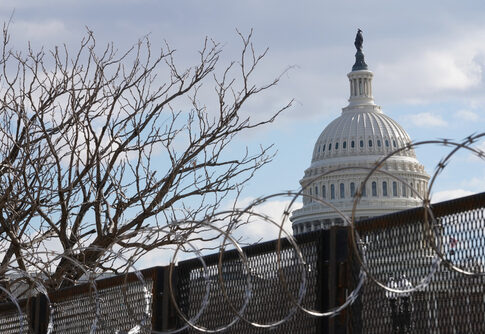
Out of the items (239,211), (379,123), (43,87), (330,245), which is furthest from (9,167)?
(379,123)

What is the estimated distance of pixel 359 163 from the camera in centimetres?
16275

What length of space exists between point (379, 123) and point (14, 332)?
6211 inches

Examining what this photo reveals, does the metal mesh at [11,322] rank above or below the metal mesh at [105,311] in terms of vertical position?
above

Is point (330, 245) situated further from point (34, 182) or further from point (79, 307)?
point (34, 182)

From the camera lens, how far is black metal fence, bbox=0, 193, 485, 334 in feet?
19.2

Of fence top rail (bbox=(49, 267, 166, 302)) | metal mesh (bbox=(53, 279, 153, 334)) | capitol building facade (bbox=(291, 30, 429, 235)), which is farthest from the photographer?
capitol building facade (bbox=(291, 30, 429, 235))

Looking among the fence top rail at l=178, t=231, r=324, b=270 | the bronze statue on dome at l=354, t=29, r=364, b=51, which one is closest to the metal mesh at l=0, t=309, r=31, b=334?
the fence top rail at l=178, t=231, r=324, b=270

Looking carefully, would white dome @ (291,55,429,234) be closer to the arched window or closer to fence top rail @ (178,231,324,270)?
the arched window

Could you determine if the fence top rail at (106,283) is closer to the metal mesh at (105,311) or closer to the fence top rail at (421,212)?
the metal mesh at (105,311)

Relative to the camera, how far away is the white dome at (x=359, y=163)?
6024 inches

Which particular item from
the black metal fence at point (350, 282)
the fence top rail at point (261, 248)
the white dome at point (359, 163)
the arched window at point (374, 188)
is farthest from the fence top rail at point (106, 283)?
the arched window at point (374, 188)

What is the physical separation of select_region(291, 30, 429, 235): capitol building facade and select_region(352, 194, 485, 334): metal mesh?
136514 mm

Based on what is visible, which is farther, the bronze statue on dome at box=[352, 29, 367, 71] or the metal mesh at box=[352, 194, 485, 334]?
the bronze statue on dome at box=[352, 29, 367, 71]

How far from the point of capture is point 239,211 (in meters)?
5.86
